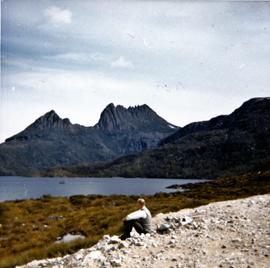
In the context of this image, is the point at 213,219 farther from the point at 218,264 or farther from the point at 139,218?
A: the point at 218,264

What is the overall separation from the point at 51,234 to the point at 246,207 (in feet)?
57.6

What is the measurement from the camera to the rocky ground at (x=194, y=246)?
50.3ft

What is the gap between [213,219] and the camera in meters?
19.4

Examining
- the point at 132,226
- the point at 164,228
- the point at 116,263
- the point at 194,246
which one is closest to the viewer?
the point at 116,263

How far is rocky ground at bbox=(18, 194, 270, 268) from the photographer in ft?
50.3

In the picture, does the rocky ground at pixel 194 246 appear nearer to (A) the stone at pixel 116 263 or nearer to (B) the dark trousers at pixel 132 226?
(A) the stone at pixel 116 263

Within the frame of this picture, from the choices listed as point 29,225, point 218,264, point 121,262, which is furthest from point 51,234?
point 218,264

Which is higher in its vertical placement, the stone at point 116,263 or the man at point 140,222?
the man at point 140,222

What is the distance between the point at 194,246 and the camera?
54.6 feet

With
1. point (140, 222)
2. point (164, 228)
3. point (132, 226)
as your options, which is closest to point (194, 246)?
point (164, 228)

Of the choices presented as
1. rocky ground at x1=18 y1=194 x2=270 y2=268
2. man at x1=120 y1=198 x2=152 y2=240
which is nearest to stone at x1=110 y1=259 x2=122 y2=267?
rocky ground at x1=18 y1=194 x2=270 y2=268

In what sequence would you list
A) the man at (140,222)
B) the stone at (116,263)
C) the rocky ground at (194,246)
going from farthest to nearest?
the man at (140,222) < the stone at (116,263) < the rocky ground at (194,246)

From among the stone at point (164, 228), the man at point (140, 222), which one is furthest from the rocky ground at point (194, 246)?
the man at point (140, 222)

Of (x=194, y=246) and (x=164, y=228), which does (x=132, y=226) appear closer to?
(x=164, y=228)
